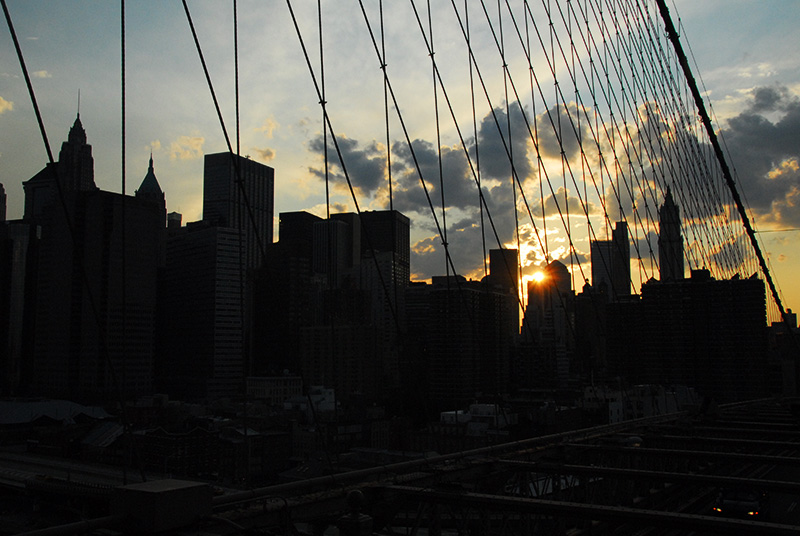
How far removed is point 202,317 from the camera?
70062 millimetres

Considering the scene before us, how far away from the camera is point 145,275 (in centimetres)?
6256

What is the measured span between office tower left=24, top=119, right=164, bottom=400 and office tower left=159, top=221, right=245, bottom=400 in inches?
187

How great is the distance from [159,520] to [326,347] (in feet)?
202

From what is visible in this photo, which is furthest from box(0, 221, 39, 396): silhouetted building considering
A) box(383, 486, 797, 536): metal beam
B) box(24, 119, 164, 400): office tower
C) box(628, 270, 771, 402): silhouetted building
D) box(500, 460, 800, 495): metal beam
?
box(383, 486, 797, 536): metal beam

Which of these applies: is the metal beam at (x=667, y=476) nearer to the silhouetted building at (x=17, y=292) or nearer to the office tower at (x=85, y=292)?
the office tower at (x=85, y=292)

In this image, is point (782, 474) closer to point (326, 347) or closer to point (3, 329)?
point (326, 347)

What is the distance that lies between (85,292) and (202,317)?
15.3 m

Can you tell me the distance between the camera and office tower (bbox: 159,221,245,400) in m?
64.7

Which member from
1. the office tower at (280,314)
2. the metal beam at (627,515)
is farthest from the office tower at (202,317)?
the metal beam at (627,515)

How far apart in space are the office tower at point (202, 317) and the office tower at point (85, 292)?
15.6ft

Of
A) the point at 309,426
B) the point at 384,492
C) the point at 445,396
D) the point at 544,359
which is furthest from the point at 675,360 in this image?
the point at 384,492

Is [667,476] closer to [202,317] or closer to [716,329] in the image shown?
[716,329]

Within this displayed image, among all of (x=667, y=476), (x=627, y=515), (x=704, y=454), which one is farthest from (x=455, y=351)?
(x=627, y=515)

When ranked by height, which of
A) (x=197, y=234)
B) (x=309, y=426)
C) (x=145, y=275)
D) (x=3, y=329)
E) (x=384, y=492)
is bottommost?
(x=309, y=426)
